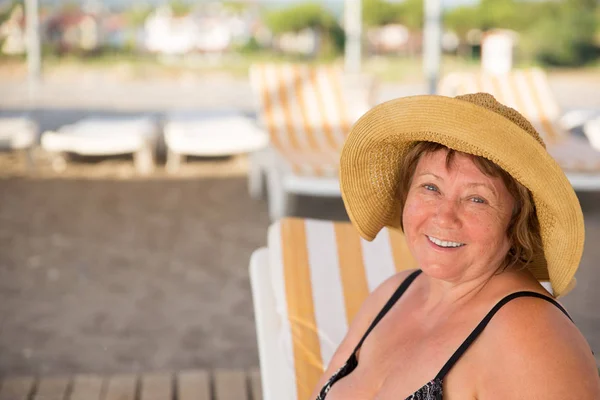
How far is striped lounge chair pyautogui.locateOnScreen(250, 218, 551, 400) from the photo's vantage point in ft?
7.48

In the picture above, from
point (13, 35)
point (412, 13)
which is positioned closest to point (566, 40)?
point (412, 13)

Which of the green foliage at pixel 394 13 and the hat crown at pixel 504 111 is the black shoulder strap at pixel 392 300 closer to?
the hat crown at pixel 504 111

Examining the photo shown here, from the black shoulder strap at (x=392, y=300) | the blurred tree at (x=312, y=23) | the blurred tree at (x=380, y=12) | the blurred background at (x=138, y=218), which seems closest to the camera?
the black shoulder strap at (x=392, y=300)

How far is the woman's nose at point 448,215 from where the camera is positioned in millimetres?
1564

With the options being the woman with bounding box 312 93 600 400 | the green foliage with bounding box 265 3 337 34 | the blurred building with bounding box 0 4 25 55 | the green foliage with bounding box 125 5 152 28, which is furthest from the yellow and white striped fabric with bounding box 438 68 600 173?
Result: the green foliage with bounding box 125 5 152 28

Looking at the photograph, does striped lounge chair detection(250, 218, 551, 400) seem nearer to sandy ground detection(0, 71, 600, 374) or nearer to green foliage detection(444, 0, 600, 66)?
sandy ground detection(0, 71, 600, 374)

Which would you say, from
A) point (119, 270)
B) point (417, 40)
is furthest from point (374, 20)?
point (119, 270)

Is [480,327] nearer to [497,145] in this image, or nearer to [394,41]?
[497,145]

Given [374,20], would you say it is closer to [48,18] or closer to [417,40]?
[417,40]

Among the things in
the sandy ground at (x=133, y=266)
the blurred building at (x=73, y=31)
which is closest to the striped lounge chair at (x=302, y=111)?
the sandy ground at (x=133, y=266)

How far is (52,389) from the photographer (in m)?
2.98

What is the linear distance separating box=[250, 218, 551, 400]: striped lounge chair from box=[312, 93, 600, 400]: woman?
0.45 m

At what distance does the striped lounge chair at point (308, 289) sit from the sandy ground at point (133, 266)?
105 cm

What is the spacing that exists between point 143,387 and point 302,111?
391cm
